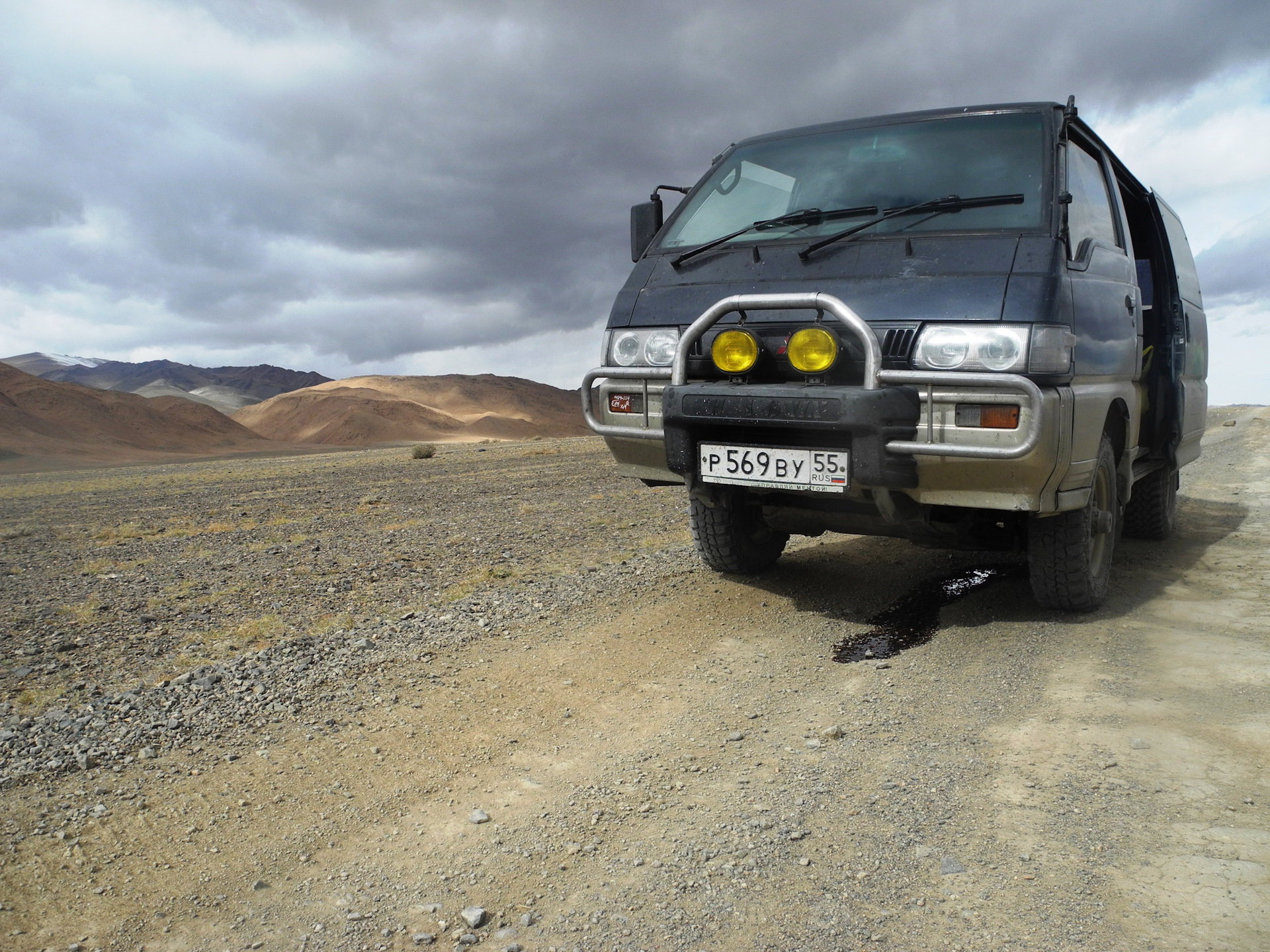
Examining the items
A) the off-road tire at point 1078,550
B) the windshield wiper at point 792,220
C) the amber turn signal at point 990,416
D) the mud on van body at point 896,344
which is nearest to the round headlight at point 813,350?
the mud on van body at point 896,344

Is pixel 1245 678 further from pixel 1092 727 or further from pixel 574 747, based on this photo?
pixel 574 747

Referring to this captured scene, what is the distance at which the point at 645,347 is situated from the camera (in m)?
4.50

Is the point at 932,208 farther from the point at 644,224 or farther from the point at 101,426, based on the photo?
the point at 101,426

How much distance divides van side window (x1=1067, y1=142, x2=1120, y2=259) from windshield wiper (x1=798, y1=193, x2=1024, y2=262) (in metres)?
0.31

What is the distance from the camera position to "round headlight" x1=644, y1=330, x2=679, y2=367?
439 cm

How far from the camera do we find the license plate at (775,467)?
12.9ft

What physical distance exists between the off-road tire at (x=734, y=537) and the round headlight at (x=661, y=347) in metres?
0.93

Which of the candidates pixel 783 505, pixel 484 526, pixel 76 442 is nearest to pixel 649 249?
pixel 783 505

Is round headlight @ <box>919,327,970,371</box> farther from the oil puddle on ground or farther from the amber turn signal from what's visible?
the oil puddle on ground

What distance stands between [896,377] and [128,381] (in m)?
167

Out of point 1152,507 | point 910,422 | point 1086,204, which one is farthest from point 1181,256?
point 910,422

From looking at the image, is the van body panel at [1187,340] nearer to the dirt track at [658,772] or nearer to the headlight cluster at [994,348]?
the dirt track at [658,772]

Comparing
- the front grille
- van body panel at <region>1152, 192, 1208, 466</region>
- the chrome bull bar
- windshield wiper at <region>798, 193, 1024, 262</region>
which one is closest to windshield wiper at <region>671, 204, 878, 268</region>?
windshield wiper at <region>798, 193, 1024, 262</region>

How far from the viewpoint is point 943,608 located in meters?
4.89
